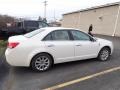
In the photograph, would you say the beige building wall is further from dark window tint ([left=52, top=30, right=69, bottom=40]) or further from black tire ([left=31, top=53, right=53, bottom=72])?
black tire ([left=31, top=53, right=53, bottom=72])

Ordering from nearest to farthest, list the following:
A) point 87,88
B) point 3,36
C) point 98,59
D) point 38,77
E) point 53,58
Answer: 1. point 87,88
2. point 38,77
3. point 53,58
4. point 98,59
5. point 3,36

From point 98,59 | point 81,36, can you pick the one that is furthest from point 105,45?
point 81,36

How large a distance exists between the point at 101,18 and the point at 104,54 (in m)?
17.6

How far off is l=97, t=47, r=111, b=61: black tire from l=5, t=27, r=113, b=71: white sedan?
0.12 m

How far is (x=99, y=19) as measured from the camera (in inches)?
992

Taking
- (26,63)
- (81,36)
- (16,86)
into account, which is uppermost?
(81,36)

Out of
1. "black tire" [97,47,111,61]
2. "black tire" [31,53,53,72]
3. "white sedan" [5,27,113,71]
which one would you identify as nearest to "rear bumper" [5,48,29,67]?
"white sedan" [5,27,113,71]

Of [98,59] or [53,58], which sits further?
[98,59]

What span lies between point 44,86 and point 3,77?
5.14ft

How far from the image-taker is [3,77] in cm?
593

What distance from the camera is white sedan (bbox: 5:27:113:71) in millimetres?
6105

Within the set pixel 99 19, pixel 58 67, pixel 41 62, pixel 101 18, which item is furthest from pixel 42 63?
pixel 99 19

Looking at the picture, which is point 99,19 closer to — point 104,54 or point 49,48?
point 104,54

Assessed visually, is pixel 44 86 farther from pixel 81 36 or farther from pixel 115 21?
pixel 115 21
